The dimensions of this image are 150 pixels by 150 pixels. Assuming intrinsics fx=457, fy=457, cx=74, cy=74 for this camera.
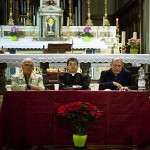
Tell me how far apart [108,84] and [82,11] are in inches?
314

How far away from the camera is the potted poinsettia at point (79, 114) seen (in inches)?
202

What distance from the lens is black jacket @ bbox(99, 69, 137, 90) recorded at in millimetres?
6297

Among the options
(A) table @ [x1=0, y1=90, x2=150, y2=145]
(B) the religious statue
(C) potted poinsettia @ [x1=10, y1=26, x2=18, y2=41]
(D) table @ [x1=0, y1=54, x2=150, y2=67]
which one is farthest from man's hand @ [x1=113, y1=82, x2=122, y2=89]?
(B) the religious statue

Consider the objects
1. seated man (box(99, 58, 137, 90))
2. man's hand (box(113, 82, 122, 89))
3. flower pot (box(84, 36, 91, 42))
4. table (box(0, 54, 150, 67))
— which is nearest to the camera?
man's hand (box(113, 82, 122, 89))

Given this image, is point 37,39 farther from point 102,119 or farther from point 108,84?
point 102,119

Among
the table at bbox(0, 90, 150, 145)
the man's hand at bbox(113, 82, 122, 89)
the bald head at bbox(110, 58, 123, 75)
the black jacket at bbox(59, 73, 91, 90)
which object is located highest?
the bald head at bbox(110, 58, 123, 75)

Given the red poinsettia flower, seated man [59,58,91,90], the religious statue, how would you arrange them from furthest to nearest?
1. the religious statue
2. seated man [59,58,91,90]
3. the red poinsettia flower

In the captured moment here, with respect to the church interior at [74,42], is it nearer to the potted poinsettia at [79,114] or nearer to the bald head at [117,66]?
the potted poinsettia at [79,114]

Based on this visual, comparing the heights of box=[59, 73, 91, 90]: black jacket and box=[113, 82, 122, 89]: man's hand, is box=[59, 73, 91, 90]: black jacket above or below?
above

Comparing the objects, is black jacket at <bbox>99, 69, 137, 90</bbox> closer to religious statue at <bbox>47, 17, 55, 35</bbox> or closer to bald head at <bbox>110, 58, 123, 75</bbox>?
bald head at <bbox>110, 58, 123, 75</bbox>

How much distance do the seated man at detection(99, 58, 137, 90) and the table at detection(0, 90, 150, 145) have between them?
0.85m

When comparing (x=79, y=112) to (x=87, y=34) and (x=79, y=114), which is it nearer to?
(x=79, y=114)

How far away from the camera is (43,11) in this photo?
11.2 metres

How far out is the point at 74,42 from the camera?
35.2ft
